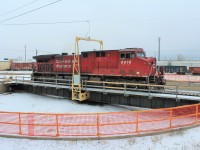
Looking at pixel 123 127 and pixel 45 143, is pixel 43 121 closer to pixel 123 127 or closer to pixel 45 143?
pixel 45 143

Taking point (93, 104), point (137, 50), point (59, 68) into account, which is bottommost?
point (93, 104)

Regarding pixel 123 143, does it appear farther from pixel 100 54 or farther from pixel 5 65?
pixel 5 65

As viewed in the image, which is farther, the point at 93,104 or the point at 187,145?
the point at 93,104

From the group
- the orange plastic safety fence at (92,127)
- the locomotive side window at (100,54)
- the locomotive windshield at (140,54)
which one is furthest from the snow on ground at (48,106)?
the locomotive side window at (100,54)

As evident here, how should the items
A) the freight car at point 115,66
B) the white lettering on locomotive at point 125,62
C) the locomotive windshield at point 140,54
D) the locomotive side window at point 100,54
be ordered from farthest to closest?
the locomotive side window at point 100,54 < the white lettering on locomotive at point 125,62 < the locomotive windshield at point 140,54 < the freight car at point 115,66

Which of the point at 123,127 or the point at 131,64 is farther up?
the point at 131,64

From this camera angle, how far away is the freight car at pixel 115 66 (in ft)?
61.8

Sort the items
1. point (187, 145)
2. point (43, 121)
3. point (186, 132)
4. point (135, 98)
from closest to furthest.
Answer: point (187, 145)
point (186, 132)
point (43, 121)
point (135, 98)

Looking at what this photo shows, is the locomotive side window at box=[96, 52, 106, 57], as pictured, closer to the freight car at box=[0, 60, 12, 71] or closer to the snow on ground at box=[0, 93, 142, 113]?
the snow on ground at box=[0, 93, 142, 113]

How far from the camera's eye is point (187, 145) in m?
9.04

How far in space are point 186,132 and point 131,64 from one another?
10.2m

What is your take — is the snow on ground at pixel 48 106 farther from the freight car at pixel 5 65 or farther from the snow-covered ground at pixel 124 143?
the freight car at pixel 5 65

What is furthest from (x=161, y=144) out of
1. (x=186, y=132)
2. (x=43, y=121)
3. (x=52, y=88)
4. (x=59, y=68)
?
(x=59, y=68)

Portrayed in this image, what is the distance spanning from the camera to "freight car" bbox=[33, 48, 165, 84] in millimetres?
18828
